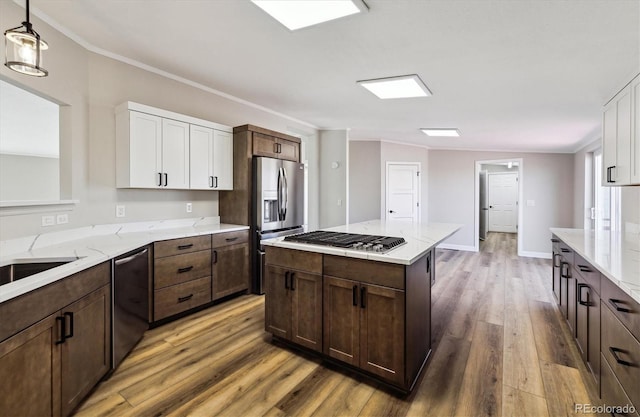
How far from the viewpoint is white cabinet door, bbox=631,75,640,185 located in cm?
222

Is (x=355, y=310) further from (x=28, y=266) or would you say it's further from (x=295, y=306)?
(x=28, y=266)

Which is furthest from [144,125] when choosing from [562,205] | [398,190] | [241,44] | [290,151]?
[562,205]

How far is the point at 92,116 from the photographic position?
2801mm

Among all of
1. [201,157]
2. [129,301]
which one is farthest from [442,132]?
[129,301]

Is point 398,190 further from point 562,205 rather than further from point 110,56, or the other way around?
point 110,56

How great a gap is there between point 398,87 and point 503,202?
31.0 ft

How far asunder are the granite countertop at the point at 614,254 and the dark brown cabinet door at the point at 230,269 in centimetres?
318

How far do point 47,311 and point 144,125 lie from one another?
6.56 feet

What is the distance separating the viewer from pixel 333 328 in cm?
218

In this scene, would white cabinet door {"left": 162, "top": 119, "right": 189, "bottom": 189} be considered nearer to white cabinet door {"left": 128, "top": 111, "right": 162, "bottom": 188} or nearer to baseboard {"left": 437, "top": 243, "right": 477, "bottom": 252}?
white cabinet door {"left": 128, "top": 111, "right": 162, "bottom": 188}

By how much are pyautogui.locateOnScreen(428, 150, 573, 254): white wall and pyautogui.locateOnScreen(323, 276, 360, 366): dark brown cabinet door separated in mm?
5972

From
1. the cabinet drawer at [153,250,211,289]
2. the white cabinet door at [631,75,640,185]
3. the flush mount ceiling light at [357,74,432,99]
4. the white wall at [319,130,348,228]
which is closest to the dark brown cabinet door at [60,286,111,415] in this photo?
the cabinet drawer at [153,250,211,289]

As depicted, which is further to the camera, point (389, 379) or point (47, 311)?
point (389, 379)

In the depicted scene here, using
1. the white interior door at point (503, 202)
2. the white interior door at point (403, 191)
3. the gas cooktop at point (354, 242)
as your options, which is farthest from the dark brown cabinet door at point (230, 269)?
the white interior door at point (503, 202)
